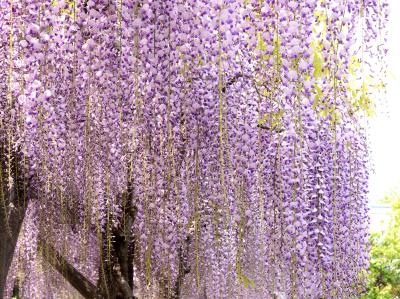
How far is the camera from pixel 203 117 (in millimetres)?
4867

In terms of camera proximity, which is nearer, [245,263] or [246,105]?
[246,105]

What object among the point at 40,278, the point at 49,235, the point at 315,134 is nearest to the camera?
the point at 315,134

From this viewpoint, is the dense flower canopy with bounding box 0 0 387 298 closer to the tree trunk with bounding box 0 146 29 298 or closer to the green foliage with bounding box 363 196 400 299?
the tree trunk with bounding box 0 146 29 298

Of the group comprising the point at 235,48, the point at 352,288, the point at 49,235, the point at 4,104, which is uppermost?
the point at 4,104

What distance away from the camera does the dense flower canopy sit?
12.9 ft

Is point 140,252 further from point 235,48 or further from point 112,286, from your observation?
point 235,48

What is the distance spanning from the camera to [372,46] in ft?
14.1

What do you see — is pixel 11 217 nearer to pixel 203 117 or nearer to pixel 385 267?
pixel 203 117

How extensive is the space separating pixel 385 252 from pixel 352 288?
9152 mm

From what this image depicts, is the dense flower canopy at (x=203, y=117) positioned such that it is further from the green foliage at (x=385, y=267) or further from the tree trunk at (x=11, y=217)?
the green foliage at (x=385, y=267)

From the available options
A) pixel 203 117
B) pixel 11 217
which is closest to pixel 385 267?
pixel 11 217

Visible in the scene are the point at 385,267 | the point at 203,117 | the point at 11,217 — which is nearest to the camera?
the point at 203,117

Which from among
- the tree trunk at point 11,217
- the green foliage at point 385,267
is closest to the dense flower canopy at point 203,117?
the tree trunk at point 11,217

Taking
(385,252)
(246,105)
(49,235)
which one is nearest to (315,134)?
(246,105)
